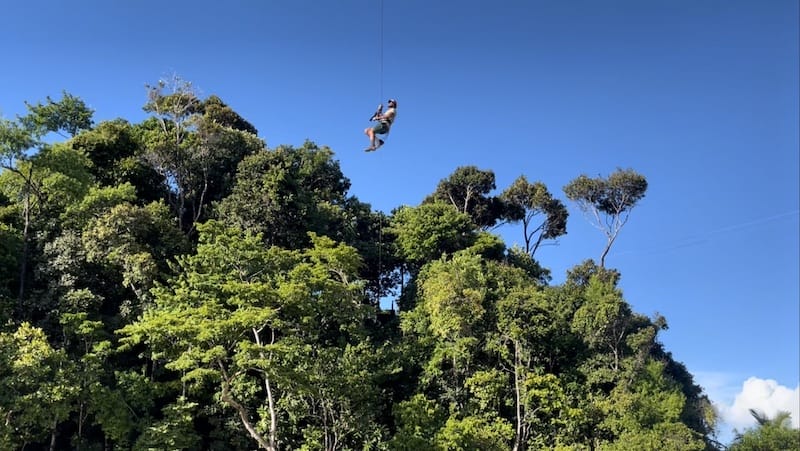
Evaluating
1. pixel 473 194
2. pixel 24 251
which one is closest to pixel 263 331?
pixel 24 251

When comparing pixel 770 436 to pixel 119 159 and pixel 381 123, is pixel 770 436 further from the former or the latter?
pixel 119 159

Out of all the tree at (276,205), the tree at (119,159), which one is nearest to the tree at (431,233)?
the tree at (276,205)

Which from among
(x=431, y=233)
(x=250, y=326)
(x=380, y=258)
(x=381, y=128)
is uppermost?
(x=431, y=233)

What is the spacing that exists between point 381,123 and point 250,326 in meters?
6.58

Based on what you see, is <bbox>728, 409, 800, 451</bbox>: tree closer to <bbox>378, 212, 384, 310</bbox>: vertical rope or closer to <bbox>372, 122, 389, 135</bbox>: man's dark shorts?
<bbox>378, 212, 384, 310</bbox>: vertical rope

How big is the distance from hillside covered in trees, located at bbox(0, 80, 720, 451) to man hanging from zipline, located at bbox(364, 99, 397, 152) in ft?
18.8

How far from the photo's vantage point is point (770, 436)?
24.8m

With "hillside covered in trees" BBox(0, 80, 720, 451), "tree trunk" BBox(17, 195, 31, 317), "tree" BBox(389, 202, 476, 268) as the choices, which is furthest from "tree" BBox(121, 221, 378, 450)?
"tree" BBox(389, 202, 476, 268)

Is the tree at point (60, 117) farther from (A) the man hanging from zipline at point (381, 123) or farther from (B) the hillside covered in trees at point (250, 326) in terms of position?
(A) the man hanging from zipline at point (381, 123)

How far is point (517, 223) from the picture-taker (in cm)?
3316

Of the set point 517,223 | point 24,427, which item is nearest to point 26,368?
point 24,427

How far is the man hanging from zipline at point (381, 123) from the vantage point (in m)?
11.7

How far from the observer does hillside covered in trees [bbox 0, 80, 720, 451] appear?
51.1 ft

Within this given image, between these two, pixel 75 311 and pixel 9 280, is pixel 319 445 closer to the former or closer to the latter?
pixel 75 311
